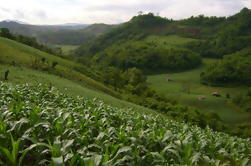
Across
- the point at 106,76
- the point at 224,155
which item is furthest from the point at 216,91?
the point at 224,155

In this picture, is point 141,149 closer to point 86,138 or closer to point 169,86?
point 86,138

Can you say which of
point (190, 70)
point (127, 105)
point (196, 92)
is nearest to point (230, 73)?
point (196, 92)

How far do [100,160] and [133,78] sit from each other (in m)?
87.9

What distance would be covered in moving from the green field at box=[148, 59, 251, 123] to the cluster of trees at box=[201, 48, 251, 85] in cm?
438

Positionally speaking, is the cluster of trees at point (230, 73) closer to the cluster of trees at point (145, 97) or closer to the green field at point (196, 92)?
the green field at point (196, 92)

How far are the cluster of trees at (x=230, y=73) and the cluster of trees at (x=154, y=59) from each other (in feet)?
74.4

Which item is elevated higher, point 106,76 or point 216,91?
point 106,76

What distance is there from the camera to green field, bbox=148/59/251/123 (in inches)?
3935

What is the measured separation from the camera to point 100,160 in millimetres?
4961

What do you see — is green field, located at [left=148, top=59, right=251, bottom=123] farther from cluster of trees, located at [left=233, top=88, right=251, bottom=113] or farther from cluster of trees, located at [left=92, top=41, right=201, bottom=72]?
cluster of trees, located at [left=92, top=41, right=201, bottom=72]

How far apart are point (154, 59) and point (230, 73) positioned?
46.2 metres

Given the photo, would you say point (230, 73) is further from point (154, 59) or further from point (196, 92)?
point (154, 59)

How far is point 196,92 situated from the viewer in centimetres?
12275

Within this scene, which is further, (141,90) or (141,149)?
(141,90)
